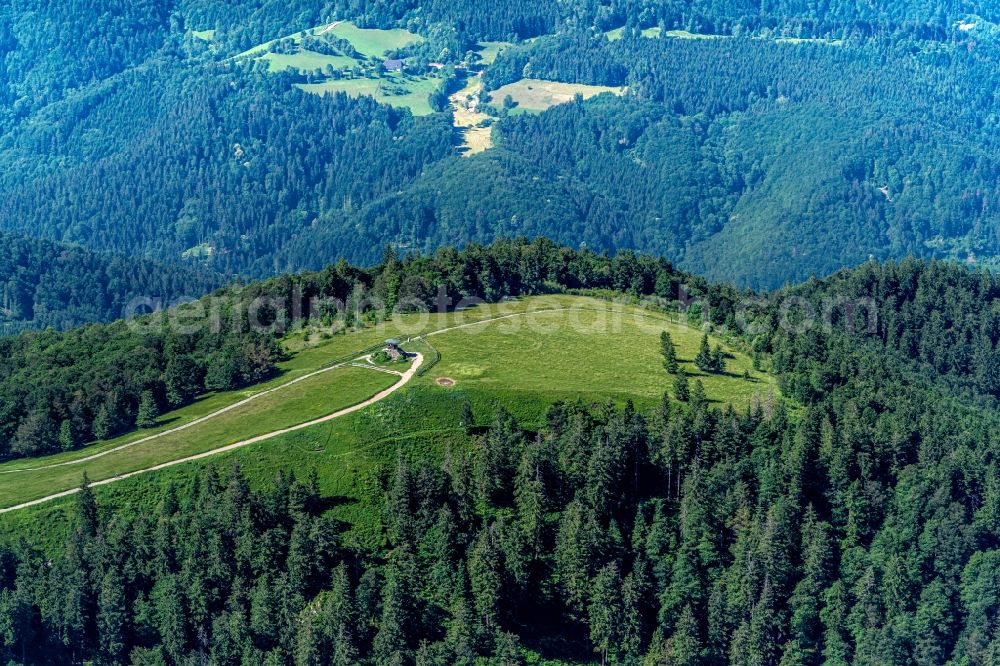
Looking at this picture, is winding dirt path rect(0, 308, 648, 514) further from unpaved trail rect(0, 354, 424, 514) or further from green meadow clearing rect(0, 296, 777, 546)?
green meadow clearing rect(0, 296, 777, 546)

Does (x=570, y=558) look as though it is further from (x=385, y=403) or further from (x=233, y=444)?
(x=233, y=444)

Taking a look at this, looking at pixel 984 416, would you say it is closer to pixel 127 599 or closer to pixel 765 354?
pixel 765 354

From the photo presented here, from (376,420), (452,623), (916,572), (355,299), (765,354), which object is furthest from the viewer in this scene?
(355,299)

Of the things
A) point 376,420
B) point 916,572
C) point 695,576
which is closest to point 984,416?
point 916,572

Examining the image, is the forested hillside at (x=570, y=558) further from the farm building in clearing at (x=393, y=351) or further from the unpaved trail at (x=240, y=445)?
the farm building in clearing at (x=393, y=351)

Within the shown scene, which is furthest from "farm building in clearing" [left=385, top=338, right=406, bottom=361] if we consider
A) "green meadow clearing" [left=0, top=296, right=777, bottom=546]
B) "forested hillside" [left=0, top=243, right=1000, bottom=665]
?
"forested hillside" [left=0, top=243, right=1000, bottom=665]

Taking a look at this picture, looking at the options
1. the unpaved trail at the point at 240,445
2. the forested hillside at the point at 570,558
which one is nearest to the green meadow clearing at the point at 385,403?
the unpaved trail at the point at 240,445
